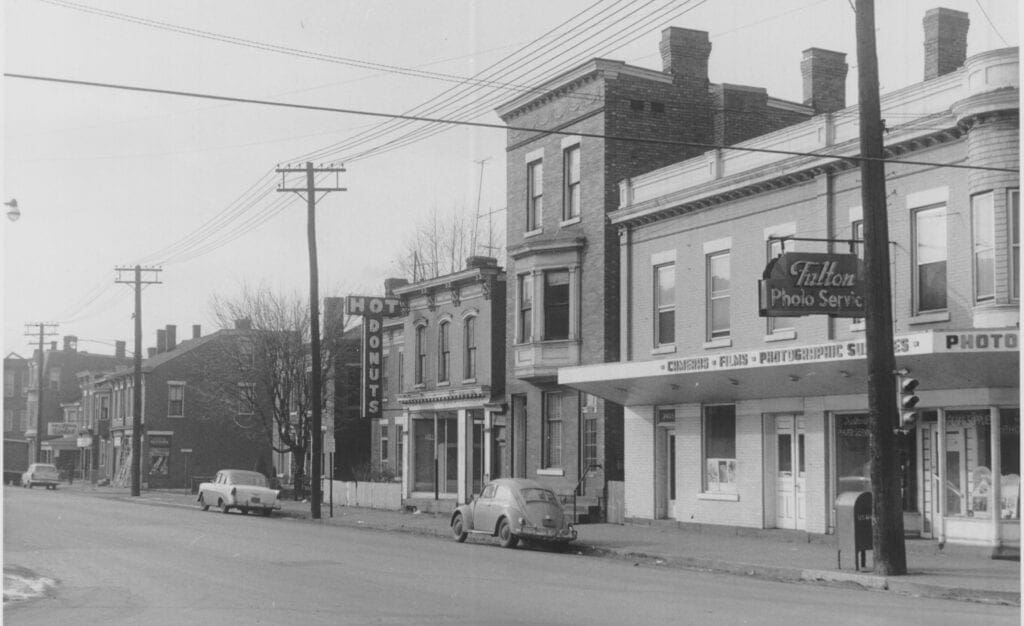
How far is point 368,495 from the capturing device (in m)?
43.0

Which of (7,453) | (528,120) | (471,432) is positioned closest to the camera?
(528,120)

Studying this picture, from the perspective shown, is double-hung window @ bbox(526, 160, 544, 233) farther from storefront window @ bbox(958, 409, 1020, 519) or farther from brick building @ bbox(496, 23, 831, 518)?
storefront window @ bbox(958, 409, 1020, 519)

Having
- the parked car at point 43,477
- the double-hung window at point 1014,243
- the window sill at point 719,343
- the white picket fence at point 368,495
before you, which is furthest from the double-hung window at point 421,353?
the parked car at point 43,477

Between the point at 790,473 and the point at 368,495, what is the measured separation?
68.0 feet

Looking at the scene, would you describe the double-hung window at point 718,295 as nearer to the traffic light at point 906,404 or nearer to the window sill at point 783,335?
the window sill at point 783,335

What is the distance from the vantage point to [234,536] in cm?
2653

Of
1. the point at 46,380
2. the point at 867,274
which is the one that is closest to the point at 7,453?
the point at 46,380

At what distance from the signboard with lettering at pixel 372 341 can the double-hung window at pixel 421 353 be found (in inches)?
43.4

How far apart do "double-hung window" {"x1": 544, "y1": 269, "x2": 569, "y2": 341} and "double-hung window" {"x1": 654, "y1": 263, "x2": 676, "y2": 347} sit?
3.87 m

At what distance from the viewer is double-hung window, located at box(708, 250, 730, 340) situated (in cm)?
2714

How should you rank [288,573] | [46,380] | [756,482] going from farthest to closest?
[46,380] < [756,482] < [288,573]

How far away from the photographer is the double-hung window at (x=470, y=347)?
38.8 m

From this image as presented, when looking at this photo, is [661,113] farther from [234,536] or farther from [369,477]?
[369,477]

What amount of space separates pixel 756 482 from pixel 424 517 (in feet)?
42.9
